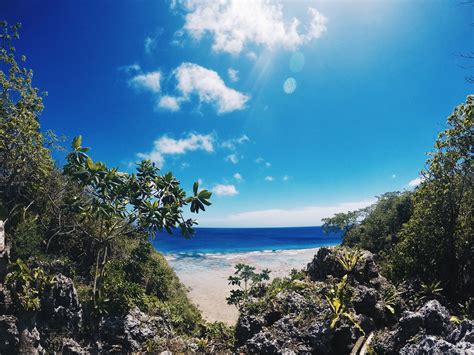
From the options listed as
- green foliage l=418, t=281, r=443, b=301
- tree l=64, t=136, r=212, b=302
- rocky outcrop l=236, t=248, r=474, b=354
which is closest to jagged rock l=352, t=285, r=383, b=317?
rocky outcrop l=236, t=248, r=474, b=354

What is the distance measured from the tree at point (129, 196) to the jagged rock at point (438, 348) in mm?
8463

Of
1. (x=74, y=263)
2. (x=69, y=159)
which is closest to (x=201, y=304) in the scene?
(x=74, y=263)

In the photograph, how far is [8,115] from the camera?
11297mm

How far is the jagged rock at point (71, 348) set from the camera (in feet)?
33.9

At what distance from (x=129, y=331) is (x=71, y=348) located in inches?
83.4

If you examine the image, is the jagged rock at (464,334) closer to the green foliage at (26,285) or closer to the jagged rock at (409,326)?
the jagged rock at (409,326)

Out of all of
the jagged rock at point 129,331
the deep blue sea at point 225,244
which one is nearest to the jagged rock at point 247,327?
the jagged rock at point 129,331

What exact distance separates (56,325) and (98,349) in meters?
1.98

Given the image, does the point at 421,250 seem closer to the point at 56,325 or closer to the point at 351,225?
the point at 56,325

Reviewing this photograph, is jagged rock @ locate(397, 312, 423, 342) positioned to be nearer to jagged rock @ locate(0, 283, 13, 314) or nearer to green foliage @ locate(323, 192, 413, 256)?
green foliage @ locate(323, 192, 413, 256)

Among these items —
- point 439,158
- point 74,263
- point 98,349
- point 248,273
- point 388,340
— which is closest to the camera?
point 388,340

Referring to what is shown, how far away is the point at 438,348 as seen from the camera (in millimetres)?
6141

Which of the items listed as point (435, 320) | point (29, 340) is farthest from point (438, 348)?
point (29, 340)

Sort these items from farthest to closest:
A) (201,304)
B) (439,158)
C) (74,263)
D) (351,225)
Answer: (351,225) → (201,304) → (74,263) → (439,158)
